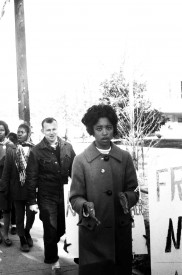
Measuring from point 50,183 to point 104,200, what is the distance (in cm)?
139

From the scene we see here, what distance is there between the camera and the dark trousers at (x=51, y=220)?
4.19 m

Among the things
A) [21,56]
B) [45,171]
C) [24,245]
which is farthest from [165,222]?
[21,56]

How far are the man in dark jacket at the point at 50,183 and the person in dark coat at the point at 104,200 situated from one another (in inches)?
46.4

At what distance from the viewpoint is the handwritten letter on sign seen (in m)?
3.80

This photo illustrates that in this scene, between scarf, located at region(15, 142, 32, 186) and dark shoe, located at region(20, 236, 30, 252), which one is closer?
dark shoe, located at region(20, 236, 30, 252)

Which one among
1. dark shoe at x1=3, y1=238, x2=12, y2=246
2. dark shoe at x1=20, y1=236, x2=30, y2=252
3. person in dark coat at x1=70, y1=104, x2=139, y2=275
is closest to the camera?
person in dark coat at x1=70, y1=104, x2=139, y2=275

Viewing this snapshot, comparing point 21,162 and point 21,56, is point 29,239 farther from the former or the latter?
point 21,56

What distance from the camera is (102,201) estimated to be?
9.82 feet

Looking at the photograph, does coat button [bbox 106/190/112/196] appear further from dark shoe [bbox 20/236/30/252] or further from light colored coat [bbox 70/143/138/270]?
dark shoe [bbox 20/236/30/252]

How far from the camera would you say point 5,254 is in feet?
16.6

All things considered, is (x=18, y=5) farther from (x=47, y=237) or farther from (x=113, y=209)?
(x=113, y=209)

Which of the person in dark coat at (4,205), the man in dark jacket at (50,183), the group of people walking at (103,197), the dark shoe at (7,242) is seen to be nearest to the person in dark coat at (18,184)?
the person in dark coat at (4,205)

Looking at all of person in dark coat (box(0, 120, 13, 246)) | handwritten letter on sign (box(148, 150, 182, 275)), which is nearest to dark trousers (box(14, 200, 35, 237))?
person in dark coat (box(0, 120, 13, 246))

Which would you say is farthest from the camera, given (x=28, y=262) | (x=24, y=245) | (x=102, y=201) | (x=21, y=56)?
(x=21, y=56)
